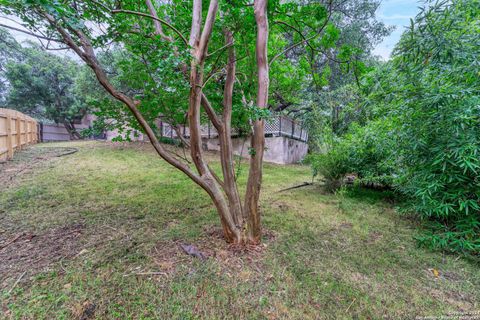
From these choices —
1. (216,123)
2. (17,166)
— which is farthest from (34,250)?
(17,166)

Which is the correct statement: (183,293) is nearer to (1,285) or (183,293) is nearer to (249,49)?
(1,285)

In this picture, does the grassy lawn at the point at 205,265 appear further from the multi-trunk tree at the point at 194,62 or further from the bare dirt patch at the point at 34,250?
the multi-trunk tree at the point at 194,62

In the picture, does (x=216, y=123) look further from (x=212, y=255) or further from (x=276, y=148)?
(x=276, y=148)

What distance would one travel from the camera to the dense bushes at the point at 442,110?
157 centimetres

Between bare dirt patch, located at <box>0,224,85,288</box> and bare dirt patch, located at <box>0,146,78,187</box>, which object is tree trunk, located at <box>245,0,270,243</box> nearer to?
bare dirt patch, located at <box>0,224,85,288</box>

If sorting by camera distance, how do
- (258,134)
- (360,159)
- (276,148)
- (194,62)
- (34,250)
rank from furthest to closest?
1. (276,148)
2. (360,159)
3. (258,134)
4. (34,250)
5. (194,62)

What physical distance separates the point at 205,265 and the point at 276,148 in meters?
6.19

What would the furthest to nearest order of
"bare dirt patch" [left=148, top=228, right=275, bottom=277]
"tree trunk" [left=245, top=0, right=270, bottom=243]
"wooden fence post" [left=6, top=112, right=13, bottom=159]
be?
1. "wooden fence post" [left=6, top=112, right=13, bottom=159]
2. "tree trunk" [left=245, top=0, right=270, bottom=243]
3. "bare dirt patch" [left=148, top=228, right=275, bottom=277]

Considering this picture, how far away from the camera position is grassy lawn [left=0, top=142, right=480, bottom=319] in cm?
115

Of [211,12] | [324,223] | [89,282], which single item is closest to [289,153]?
[324,223]

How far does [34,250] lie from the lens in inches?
63.2

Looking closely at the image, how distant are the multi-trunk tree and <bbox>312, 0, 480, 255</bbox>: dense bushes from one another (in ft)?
2.65

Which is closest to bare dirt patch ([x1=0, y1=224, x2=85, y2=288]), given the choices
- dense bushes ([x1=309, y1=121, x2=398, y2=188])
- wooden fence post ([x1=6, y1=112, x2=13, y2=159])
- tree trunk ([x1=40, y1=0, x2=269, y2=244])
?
tree trunk ([x1=40, y1=0, x2=269, y2=244])

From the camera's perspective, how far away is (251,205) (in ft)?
5.75
